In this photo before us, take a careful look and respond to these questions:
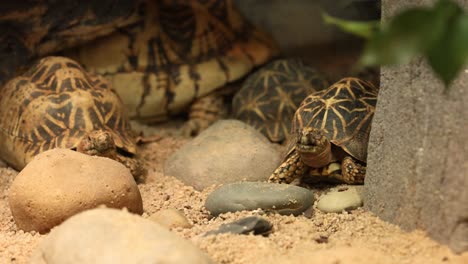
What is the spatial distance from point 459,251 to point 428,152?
43cm

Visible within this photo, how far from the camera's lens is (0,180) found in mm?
4438

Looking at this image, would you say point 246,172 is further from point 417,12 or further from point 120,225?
point 417,12

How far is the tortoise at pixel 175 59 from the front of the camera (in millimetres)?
5395

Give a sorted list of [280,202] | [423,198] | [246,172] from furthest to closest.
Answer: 1. [246,172]
2. [280,202]
3. [423,198]

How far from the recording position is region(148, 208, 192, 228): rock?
10.7ft

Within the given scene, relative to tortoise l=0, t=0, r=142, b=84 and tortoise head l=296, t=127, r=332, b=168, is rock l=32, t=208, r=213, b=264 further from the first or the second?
tortoise l=0, t=0, r=142, b=84

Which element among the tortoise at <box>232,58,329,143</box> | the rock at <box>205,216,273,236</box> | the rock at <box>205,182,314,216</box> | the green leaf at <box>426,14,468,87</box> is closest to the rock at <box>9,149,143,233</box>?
the rock at <box>205,182,314,216</box>

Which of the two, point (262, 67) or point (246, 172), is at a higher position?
point (262, 67)

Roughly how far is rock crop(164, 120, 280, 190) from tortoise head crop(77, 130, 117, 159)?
0.49 m

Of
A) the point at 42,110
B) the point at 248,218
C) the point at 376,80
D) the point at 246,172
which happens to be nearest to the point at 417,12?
the point at 248,218

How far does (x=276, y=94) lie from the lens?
5203 mm

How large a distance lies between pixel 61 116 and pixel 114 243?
214 cm

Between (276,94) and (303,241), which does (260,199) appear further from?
(276,94)

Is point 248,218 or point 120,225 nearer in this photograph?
point 120,225
